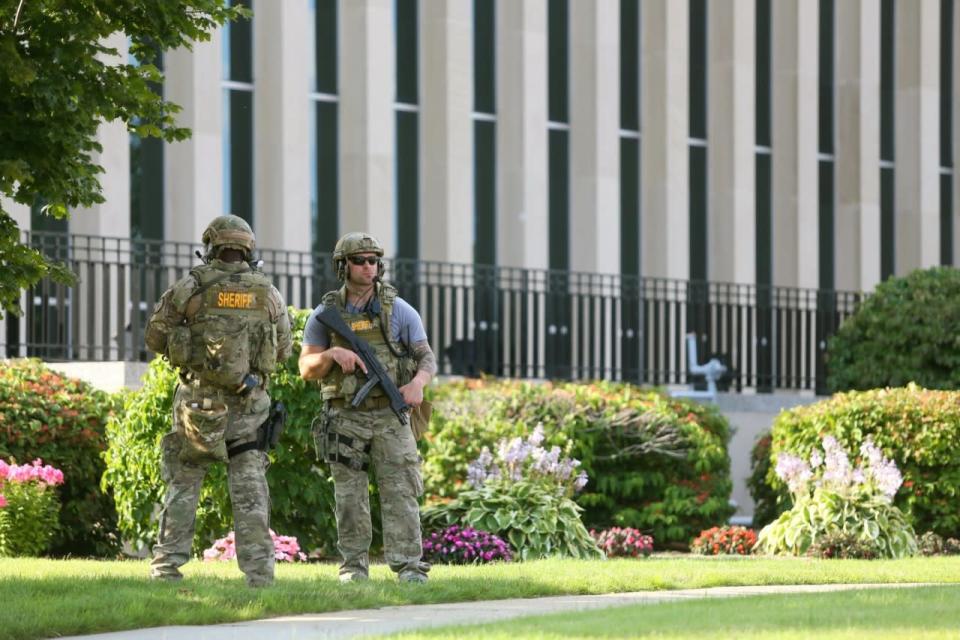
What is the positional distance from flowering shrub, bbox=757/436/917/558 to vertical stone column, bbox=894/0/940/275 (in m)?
13.7

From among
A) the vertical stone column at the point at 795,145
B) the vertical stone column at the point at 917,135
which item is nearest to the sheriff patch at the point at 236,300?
the vertical stone column at the point at 795,145

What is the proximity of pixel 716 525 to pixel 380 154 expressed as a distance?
27.7 ft

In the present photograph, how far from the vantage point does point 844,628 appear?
864 centimetres

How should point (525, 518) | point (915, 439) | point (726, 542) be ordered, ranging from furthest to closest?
point (915, 439)
point (726, 542)
point (525, 518)

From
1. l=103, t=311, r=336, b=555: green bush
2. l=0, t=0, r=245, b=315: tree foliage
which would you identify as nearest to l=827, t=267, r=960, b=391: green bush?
l=103, t=311, r=336, b=555: green bush

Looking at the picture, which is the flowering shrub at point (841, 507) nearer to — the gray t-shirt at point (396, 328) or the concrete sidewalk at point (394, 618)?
the concrete sidewalk at point (394, 618)

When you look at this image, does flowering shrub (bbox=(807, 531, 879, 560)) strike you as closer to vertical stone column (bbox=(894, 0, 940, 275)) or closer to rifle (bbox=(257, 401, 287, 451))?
rifle (bbox=(257, 401, 287, 451))

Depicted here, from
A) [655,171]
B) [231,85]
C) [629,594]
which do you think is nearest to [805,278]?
[655,171]

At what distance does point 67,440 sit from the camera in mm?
14812

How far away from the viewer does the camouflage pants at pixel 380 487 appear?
11133 mm

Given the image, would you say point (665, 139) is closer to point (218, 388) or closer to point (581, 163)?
point (581, 163)

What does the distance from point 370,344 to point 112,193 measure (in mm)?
11541

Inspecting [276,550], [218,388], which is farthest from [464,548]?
[218,388]

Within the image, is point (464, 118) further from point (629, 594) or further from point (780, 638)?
point (780, 638)
